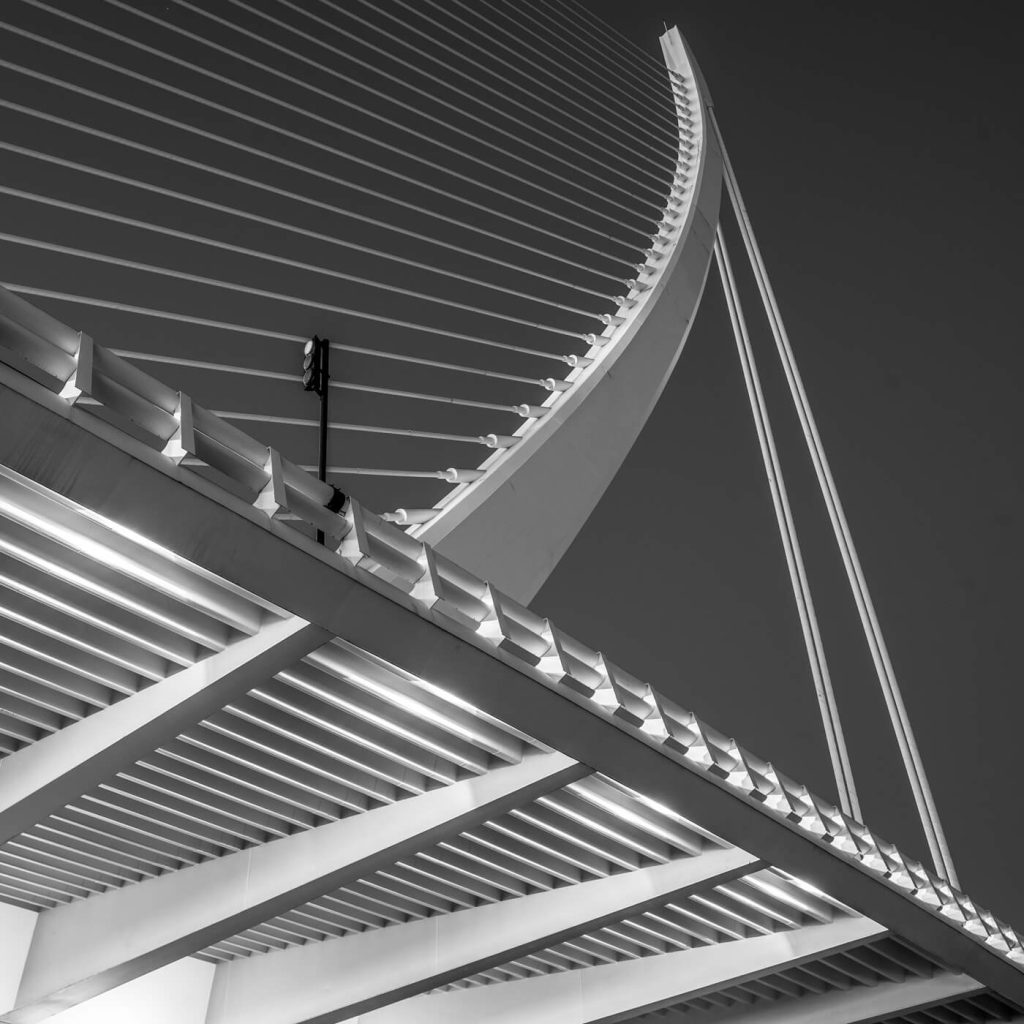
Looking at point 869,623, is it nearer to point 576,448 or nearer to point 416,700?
point 576,448

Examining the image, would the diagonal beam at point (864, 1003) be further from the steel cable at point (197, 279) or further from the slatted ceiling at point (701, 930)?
the steel cable at point (197, 279)

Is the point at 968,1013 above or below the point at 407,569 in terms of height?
above

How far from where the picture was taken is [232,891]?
9461mm

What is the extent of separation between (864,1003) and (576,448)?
278 inches

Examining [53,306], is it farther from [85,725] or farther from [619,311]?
[85,725]

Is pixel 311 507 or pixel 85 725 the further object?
pixel 85 725

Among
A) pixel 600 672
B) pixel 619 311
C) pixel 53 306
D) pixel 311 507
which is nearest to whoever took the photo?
pixel 311 507

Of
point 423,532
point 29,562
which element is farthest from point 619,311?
point 29,562

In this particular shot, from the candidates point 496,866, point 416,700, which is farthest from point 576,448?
point 416,700

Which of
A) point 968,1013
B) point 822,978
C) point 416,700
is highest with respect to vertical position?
point 968,1013

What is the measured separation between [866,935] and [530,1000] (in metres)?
3.76

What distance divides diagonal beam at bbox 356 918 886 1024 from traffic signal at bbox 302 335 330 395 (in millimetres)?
6925

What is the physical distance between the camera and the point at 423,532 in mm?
10617

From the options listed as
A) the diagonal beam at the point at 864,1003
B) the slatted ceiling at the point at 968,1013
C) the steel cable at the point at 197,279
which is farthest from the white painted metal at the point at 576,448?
the slatted ceiling at the point at 968,1013
